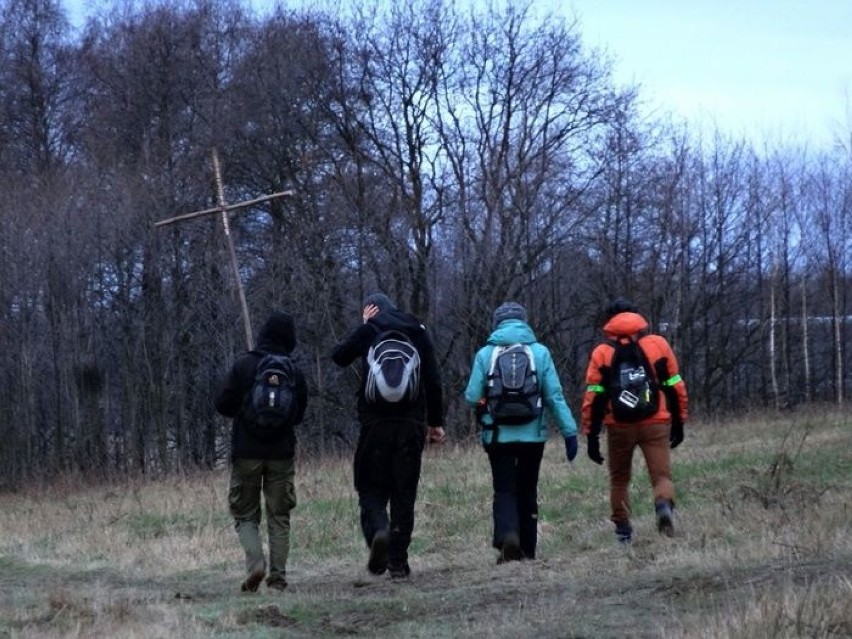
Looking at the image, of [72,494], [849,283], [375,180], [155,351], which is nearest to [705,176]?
[849,283]

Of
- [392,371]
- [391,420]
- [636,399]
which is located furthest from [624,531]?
[392,371]

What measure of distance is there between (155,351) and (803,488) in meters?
19.9

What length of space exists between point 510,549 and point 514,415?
0.97 meters

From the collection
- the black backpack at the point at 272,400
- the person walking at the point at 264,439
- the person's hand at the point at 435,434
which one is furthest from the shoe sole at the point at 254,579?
the person's hand at the point at 435,434

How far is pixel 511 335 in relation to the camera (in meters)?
8.46

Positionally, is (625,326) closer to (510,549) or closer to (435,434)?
(435,434)

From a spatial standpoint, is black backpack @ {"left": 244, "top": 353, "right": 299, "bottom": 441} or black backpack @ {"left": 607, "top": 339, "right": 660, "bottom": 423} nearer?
black backpack @ {"left": 244, "top": 353, "right": 299, "bottom": 441}

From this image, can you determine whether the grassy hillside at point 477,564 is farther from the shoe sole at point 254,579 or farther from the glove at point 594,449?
the glove at point 594,449

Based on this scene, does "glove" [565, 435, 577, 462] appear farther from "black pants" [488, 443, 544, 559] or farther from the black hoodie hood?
the black hoodie hood

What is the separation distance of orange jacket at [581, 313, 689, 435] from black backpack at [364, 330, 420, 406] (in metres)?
1.40

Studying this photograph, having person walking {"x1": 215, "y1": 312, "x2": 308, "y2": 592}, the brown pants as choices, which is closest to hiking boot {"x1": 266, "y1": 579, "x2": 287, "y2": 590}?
person walking {"x1": 215, "y1": 312, "x2": 308, "y2": 592}

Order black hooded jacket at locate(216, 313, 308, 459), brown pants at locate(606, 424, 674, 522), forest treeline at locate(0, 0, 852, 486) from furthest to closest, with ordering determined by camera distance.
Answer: forest treeline at locate(0, 0, 852, 486) → brown pants at locate(606, 424, 674, 522) → black hooded jacket at locate(216, 313, 308, 459)

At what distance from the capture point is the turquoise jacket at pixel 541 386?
8328mm

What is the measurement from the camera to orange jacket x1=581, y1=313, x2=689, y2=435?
866cm
